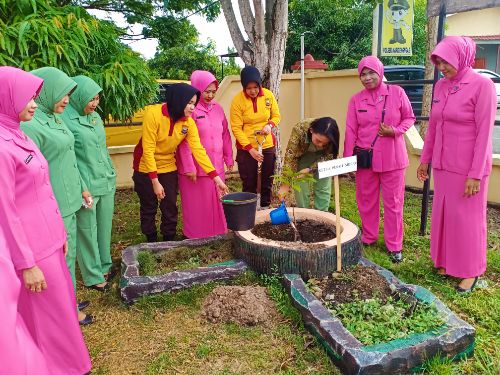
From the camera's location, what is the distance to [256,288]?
10.4 feet

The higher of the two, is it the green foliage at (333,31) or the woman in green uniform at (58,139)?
the green foliage at (333,31)

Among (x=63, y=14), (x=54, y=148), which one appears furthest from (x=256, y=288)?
(x=63, y=14)

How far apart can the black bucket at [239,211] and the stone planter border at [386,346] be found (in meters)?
0.93

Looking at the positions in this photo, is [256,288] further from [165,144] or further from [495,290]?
[495,290]

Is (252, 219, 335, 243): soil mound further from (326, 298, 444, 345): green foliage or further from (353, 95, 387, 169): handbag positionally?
(326, 298, 444, 345): green foliage

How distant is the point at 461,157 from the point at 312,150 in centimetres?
133

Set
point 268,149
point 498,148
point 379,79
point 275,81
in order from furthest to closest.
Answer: point 498,148 < point 275,81 < point 268,149 < point 379,79

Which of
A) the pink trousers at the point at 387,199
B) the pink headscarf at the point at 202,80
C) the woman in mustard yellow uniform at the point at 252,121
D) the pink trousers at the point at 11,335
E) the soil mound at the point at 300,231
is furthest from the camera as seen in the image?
the woman in mustard yellow uniform at the point at 252,121

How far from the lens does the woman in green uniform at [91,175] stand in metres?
3.09

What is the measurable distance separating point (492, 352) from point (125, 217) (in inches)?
170

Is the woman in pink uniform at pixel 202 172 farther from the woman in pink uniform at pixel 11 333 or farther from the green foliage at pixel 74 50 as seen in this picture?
the woman in pink uniform at pixel 11 333

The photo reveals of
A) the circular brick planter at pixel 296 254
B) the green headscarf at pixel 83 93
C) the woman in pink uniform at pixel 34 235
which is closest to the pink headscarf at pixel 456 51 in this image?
the circular brick planter at pixel 296 254

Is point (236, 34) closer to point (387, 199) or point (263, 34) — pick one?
point (263, 34)

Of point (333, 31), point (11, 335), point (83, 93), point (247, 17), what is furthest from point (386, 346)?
point (333, 31)
